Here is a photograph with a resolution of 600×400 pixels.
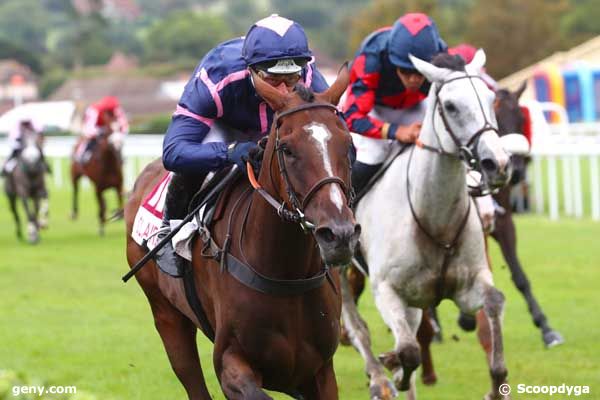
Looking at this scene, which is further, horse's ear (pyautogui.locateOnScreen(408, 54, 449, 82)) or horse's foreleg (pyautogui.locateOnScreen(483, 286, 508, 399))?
horse's ear (pyautogui.locateOnScreen(408, 54, 449, 82))

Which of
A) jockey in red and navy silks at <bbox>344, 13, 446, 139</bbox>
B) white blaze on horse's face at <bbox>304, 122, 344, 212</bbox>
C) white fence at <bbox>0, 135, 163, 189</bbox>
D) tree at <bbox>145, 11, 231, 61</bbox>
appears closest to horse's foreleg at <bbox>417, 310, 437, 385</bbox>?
jockey in red and navy silks at <bbox>344, 13, 446, 139</bbox>

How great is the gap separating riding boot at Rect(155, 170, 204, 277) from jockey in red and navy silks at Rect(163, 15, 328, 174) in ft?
0.87

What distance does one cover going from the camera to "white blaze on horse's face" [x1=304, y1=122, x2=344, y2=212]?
170 inches

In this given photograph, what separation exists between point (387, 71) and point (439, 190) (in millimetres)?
1067

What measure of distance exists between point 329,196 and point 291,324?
29.3 inches

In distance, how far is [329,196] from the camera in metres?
4.32

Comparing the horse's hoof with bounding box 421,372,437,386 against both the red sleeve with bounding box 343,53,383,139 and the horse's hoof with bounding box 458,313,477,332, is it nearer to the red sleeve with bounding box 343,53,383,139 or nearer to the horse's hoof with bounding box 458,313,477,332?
the horse's hoof with bounding box 458,313,477,332

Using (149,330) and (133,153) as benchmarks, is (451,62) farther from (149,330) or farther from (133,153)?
(133,153)

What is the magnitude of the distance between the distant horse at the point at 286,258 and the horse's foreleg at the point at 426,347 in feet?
7.89

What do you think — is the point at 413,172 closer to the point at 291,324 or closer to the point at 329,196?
the point at 291,324

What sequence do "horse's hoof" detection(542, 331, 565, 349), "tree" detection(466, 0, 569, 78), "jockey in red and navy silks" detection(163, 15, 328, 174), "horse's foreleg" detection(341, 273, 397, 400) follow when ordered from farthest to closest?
"tree" detection(466, 0, 569, 78) < "horse's hoof" detection(542, 331, 565, 349) < "horse's foreleg" detection(341, 273, 397, 400) < "jockey in red and navy silks" detection(163, 15, 328, 174)

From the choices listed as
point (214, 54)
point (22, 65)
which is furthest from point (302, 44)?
point (22, 65)

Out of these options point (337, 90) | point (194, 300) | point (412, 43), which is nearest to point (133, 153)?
point (412, 43)

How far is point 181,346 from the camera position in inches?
241
